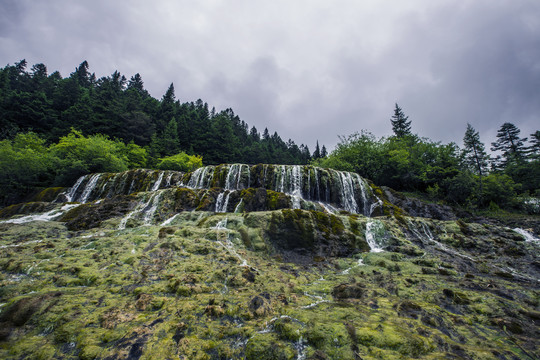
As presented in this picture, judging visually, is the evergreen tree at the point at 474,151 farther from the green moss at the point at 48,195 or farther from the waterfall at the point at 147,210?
the green moss at the point at 48,195

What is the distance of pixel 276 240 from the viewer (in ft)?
27.2

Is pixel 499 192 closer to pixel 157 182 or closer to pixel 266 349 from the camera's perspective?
pixel 266 349

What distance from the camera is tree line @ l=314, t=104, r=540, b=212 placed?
22.1m

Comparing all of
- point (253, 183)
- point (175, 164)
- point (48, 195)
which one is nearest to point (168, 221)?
point (253, 183)

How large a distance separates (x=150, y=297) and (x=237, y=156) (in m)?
46.5

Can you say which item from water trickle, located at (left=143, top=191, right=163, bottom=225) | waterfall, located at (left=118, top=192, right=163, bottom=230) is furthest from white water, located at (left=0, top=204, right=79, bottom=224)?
water trickle, located at (left=143, top=191, right=163, bottom=225)

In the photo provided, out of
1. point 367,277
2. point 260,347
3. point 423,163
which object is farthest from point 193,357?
point 423,163

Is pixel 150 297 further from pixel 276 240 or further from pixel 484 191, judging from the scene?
pixel 484 191

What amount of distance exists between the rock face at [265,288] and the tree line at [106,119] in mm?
29222

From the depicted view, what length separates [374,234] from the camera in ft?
31.3

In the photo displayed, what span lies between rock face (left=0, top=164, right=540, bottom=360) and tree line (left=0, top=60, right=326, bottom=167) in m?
29.2

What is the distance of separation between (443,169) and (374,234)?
23.1 meters

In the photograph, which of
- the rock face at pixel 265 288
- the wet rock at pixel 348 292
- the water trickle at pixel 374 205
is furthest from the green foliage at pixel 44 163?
the water trickle at pixel 374 205

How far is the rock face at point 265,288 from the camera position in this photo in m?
2.94
